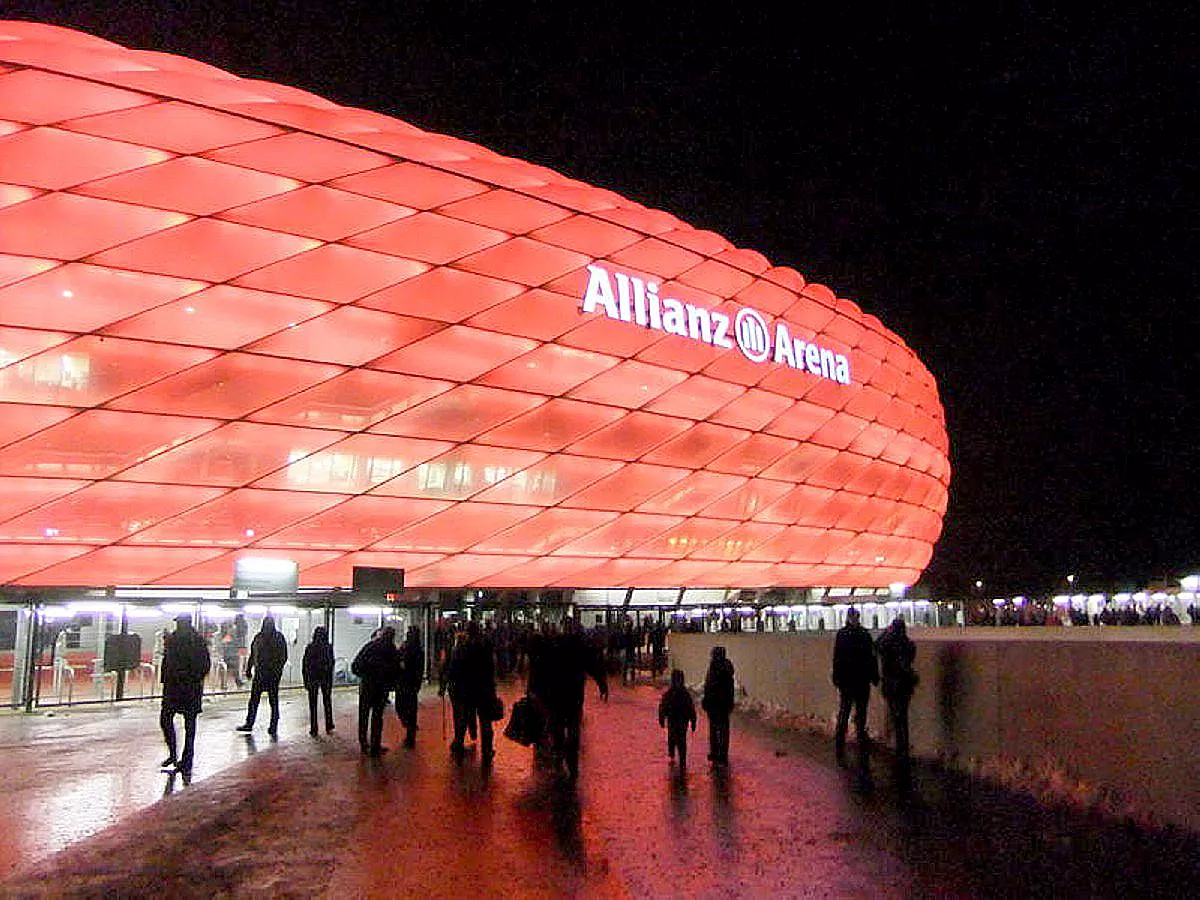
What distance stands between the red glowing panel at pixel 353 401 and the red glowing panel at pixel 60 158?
4.55 meters

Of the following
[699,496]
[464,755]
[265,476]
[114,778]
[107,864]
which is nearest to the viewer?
[107,864]

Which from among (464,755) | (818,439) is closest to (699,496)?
(818,439)

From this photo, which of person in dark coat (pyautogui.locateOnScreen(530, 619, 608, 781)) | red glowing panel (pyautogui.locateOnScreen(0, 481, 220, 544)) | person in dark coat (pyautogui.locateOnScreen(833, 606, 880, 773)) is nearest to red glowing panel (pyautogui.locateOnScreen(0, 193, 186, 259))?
red glowing panel (pyautogui.locateOnScreen(0, 481, 220, 544))

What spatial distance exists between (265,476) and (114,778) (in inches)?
327

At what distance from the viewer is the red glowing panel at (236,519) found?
17.5 m

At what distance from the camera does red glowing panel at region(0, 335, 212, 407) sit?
15555mm

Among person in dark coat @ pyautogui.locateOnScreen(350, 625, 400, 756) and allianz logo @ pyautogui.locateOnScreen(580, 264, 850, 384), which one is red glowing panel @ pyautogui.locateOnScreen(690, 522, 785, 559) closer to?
allianz logo @ pyautogui.locateOnScreen(580, 264, 850, 384)

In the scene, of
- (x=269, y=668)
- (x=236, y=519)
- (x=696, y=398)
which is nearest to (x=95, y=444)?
(x=236, y=519)

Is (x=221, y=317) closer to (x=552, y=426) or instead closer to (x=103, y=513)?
(x=103, y=513)

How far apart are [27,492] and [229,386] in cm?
348

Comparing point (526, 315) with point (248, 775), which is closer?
point (248, 775)

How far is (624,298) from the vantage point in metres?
22.0

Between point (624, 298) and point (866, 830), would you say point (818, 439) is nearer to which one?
point (624, 298)

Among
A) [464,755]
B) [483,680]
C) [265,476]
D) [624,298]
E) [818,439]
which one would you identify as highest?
[624,298]
